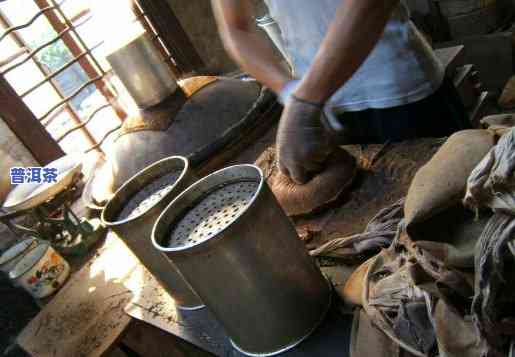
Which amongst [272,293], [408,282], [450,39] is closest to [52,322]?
[272,293]

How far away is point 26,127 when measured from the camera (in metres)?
3.96

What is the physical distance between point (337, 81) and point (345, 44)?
0.11 meters

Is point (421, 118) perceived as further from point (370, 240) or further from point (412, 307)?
point (412, 307)

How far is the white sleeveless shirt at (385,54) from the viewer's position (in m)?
1.66

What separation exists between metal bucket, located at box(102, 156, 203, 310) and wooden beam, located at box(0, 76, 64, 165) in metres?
2.74

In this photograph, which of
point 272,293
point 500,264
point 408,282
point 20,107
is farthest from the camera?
point 20,107

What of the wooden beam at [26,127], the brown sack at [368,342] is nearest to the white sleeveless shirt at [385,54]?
the brown sack at [368,342]

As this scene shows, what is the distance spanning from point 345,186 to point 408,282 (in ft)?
2.22

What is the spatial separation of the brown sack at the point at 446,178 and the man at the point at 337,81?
491 mm

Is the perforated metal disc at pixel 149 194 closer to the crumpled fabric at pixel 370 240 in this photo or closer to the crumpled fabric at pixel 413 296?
the crumpled fabric at pixel 370 240

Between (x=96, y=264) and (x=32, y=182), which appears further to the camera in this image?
(x=32, y=182)

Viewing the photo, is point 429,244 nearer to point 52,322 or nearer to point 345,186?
point 345,186

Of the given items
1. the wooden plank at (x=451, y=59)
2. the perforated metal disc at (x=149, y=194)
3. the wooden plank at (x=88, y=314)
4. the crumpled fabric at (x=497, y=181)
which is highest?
the crumpled fabric at (x=497, y=181)

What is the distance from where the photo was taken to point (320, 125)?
1435 mm
